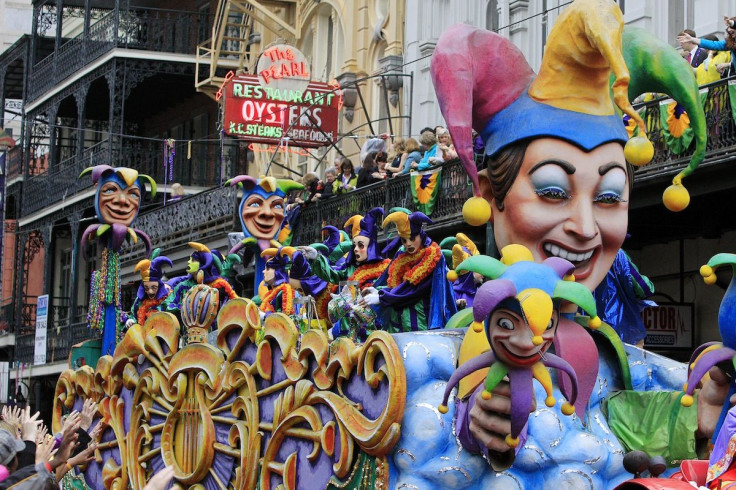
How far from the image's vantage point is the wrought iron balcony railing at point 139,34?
26625mm

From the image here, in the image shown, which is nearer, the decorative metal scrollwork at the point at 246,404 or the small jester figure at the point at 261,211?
the decorative metal scrollwork at the point at 246,404

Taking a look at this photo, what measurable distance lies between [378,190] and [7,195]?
2054 cm

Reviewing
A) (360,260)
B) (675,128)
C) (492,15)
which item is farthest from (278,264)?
(492,15)

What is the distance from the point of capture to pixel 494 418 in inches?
210

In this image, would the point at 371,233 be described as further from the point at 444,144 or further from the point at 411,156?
the point at 411,156

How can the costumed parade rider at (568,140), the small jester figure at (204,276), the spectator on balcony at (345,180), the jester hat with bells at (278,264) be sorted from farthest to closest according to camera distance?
the spectator on balcony at (345,180) → the small jester figure at (204,276) → the jester hat with bells at (278,264) → the costumed parade rider at (568,140)

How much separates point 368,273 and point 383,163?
6.93 meters

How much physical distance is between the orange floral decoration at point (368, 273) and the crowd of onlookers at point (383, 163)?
14.4 ft

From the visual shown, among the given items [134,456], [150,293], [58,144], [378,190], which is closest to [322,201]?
[378,190]

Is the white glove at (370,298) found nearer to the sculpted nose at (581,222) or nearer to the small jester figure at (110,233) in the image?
the sculpted nose at (581,222)

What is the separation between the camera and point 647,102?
11.9 metres

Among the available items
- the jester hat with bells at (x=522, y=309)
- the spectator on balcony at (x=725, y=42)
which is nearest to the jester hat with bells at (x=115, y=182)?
the spectator on balcony at (x=725, y=42)

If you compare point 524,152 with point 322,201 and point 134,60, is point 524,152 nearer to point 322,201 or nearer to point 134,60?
point 322,201

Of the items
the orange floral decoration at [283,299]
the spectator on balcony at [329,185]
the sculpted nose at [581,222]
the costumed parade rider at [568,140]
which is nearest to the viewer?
the costumed parade rider at [568,140]
